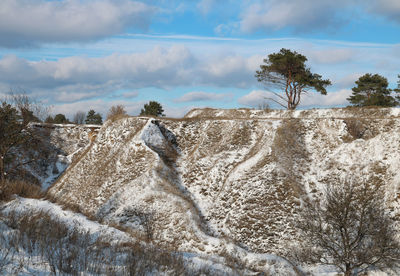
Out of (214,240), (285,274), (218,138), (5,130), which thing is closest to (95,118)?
(5,130)

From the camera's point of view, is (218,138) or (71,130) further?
(71,130)

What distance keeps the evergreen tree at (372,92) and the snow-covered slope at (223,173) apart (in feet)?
68.4

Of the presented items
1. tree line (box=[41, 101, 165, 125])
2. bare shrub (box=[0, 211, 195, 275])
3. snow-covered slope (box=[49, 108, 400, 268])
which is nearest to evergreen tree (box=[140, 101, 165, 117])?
tree line (box=[41, 101, 165, 125])

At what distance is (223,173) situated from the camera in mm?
33781

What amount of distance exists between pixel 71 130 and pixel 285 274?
56.2 meters

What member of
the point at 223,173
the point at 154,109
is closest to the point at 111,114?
the point at 154,109

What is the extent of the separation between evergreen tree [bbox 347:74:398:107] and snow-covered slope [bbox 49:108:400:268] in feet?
68.4

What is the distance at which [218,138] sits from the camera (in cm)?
3897

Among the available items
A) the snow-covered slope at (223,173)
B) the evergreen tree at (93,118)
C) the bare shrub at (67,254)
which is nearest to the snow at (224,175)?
the snow-covered slope at (223,173)

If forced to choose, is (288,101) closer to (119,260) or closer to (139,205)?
(139,205)

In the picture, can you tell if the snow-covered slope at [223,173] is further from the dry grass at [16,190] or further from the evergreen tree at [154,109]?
the evergreen tree at [154,109]

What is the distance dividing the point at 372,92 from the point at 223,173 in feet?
164

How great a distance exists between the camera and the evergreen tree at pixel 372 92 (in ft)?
199

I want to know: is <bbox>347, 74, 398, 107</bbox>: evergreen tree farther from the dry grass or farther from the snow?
the dry grass
